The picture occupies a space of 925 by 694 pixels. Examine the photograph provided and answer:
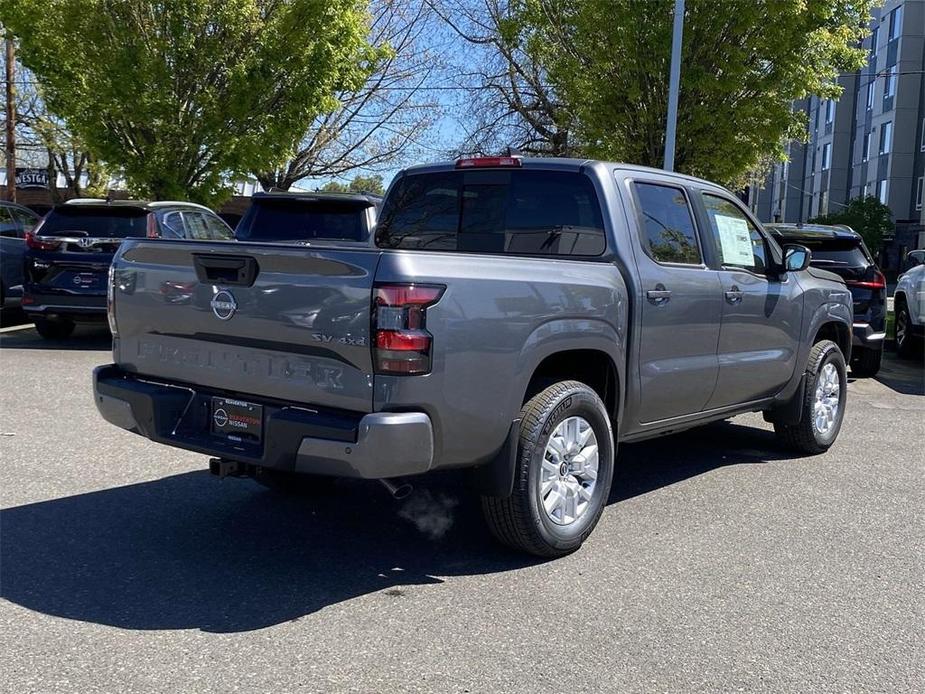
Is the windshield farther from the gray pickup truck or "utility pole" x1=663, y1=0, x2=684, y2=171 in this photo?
"utility pole" x1=663, y1=0, x2=684, y2=171

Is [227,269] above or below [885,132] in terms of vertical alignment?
below

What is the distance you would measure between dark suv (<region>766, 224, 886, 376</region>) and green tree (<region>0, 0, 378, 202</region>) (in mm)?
9088

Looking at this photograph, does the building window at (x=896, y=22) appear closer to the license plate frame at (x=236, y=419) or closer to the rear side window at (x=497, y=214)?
the rear side window at (x=497, y=214)

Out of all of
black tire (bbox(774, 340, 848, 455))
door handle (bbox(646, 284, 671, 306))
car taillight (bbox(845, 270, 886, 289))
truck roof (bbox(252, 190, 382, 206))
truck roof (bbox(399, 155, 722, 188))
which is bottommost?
black tire (bbox(774, 340, 848, 455))

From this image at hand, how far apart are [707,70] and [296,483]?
14.1 metres

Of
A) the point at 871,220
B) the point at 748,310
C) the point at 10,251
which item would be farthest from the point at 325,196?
the point at 871,220

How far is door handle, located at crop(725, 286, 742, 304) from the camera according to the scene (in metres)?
5.82

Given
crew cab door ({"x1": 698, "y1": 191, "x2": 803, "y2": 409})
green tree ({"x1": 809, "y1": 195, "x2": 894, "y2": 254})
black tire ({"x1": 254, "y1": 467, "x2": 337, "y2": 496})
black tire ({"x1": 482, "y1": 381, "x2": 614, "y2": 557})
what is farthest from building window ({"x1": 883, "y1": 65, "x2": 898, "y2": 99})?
black tire ({"x1": 482, "y1": 381, "x2": 614, "y2": 557})

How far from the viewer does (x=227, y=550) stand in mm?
4641

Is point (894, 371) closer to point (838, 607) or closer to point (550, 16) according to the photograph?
point (838, 607)

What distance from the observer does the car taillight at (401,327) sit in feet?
12.4

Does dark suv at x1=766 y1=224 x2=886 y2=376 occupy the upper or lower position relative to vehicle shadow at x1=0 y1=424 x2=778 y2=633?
upper

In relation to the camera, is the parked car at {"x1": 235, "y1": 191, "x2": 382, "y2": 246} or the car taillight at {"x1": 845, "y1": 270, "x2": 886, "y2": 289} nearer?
the parked car at {"x1": 235, "y1": 191, "x2": 382, "y2": 246}

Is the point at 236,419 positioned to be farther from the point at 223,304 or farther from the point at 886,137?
the point at 886,137
